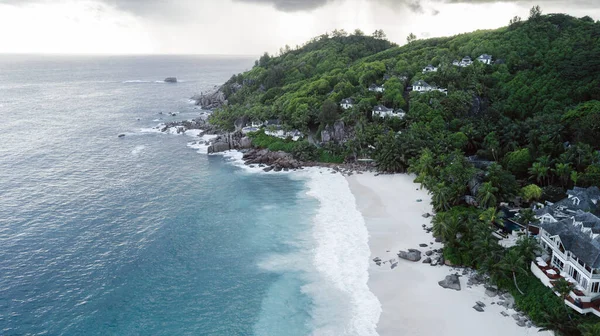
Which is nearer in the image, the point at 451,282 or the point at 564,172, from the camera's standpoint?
the point at 451,282

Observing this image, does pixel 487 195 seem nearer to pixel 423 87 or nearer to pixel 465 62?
pixel 423 87

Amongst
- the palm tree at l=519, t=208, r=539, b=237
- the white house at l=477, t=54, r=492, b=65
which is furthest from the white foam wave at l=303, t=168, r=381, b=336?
the white house at l=477, t=54, r=492, b=65

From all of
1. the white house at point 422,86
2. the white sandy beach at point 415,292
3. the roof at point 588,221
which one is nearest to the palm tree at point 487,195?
the white sandy beach at point 415,292

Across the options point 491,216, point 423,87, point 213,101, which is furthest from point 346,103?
point 213,101

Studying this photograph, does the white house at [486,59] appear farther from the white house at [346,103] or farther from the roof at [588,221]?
the roof at [588,221]

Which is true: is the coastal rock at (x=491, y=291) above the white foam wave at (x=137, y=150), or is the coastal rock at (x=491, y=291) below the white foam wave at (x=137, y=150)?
below

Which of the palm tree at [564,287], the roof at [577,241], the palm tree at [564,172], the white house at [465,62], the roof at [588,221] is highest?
the white house at [465,62]
